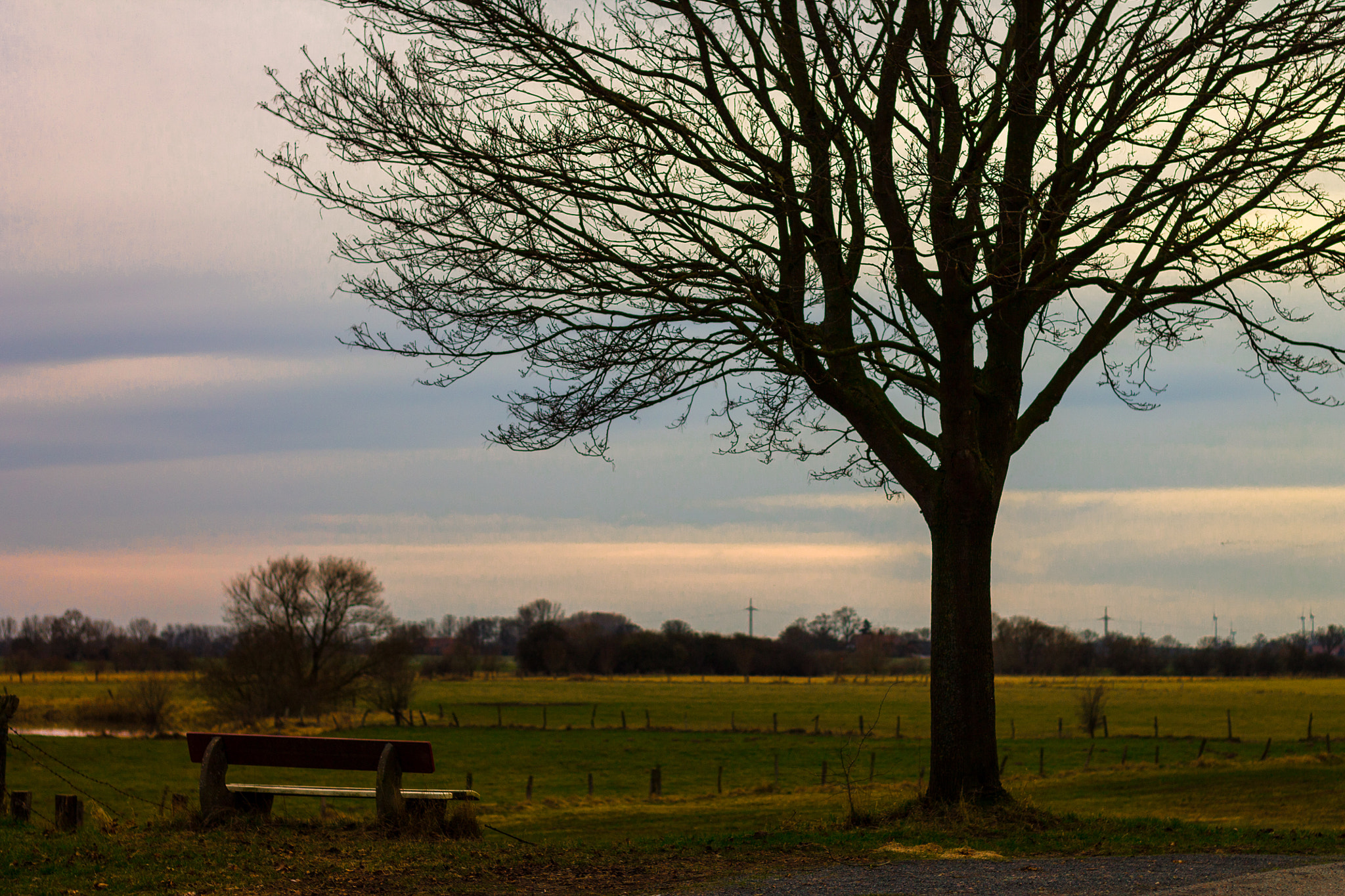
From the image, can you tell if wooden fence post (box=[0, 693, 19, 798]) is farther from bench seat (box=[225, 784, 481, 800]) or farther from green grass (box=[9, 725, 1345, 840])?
bench seat (box=[225, 784, 481, 800])

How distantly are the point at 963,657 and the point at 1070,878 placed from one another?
11.7 feet

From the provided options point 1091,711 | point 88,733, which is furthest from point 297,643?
point 1091,711

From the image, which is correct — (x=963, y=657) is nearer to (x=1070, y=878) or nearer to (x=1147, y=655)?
(x=1070, y=878)

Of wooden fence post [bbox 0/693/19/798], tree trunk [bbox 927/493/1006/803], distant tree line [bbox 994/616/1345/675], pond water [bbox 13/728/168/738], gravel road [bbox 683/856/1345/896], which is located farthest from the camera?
distant tree line [bbox 994/616/1345/675]

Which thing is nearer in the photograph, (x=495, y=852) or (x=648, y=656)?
(x=495, y=852)

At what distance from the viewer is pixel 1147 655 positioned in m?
147

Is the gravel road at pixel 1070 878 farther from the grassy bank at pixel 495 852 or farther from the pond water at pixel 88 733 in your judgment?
the pond water at pixel 88 733

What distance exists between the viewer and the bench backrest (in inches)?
396

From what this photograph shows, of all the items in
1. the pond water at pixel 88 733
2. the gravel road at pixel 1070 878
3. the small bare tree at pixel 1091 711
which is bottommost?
the pond water at pixel 88 733

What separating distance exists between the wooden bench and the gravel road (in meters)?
3.40

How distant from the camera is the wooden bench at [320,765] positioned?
9.94m

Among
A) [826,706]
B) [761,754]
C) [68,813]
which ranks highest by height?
[68,813]

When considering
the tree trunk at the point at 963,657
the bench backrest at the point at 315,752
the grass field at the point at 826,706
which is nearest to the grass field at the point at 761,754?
the grass field at the point at 826,706

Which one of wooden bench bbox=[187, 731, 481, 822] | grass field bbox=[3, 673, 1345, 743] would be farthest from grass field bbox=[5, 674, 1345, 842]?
wooden bench bbox=[187, 731, 481, 822]
